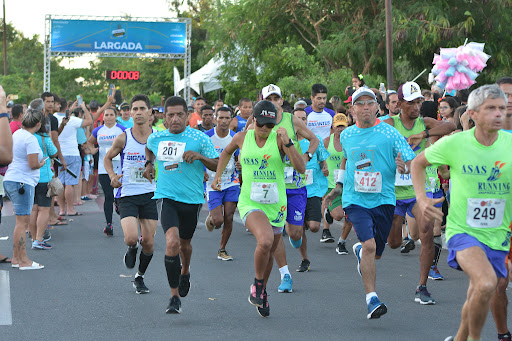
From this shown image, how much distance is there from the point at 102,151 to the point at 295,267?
519 centimetres

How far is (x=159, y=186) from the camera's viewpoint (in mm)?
8117

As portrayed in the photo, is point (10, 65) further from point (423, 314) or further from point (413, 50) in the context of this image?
point (423, 314)

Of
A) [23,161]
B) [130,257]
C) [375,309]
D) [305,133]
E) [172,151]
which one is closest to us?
[375,309]

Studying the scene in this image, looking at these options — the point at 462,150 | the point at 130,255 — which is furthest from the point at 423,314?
the point at 130,255

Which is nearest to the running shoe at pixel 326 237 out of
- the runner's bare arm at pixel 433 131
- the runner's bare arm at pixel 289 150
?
the runner's bare arm at pixel 433 131

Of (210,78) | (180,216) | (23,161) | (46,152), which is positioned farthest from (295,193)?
(210,78)

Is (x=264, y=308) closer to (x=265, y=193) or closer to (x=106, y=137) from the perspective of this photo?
(x=265, y=193)

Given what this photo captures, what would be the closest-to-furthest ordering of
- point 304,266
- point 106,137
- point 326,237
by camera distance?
point 304,266, point 326,237, point 106,137

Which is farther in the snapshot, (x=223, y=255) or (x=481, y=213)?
(x=223, y=255)

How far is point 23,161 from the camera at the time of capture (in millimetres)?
11062

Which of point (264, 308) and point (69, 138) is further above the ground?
point (69, 138)

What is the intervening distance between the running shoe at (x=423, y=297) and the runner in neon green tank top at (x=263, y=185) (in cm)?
157

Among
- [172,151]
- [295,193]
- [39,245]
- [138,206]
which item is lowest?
[39,245]

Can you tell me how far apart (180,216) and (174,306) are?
0.87 meters
